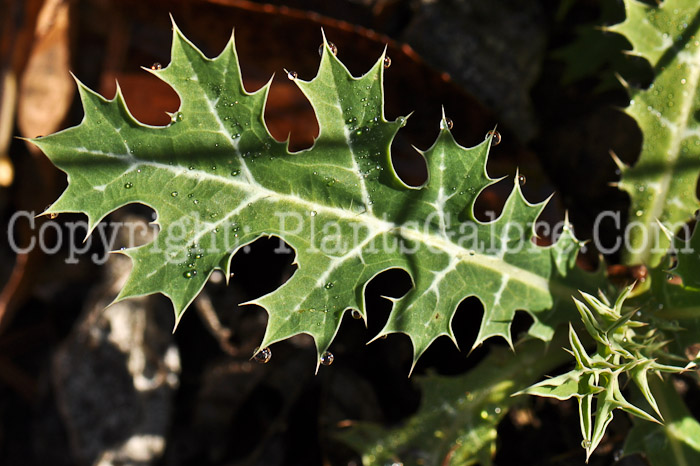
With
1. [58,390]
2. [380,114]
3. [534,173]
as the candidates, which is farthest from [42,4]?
[534,173]

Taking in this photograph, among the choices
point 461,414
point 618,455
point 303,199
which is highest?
point 303,199

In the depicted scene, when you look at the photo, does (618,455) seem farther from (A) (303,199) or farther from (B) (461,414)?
(A) (303,199)

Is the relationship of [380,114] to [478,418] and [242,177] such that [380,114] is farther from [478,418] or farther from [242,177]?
[478,418]

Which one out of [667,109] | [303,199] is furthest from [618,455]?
[303,199]

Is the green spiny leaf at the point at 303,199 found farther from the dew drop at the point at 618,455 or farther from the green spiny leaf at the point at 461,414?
the dew drop at the point at 618,455

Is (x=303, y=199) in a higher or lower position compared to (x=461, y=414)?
higher

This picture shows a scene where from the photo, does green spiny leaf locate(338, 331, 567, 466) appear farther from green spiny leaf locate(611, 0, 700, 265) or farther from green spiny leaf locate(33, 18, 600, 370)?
green spiny leaf locate(611, 0, 700, 265)
